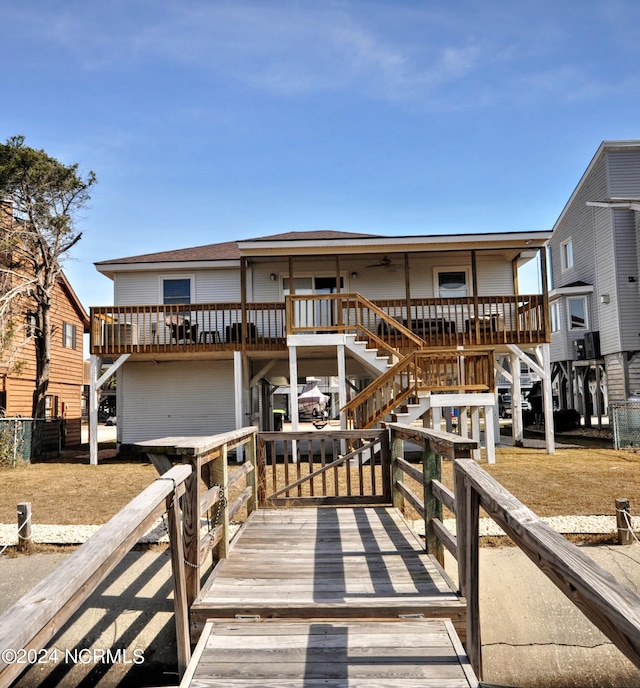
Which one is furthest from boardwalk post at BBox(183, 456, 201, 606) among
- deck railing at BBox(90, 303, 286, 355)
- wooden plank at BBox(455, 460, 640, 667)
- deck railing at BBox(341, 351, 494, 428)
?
deck railing at BBox(90, 303, 286, 355)

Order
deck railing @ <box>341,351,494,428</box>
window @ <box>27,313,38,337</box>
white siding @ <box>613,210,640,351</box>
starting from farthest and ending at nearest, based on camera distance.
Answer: white siding @ <box>613,210,640,351</box>, window @ <box>27,313,38,337</box>, deck railing @ <box>341,351,494,428</box>

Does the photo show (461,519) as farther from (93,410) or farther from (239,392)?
(93,410)

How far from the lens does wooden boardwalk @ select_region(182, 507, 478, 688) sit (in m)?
2.90

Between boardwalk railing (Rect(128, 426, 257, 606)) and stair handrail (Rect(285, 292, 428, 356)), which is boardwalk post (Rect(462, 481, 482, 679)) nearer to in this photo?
boardwalk railing (Rect(128, 426, 257, 606))

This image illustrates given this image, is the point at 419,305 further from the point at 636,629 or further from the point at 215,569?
the point at 636,629

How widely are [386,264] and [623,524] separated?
35.6 feet

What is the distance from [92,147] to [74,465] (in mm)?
9808

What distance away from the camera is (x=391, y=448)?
7000mm

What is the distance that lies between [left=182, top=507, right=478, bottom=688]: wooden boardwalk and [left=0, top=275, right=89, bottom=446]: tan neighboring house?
16.0m

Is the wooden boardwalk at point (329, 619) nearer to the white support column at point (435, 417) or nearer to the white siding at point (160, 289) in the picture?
the white support column at point (435, 417)

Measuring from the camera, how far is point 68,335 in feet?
80.0

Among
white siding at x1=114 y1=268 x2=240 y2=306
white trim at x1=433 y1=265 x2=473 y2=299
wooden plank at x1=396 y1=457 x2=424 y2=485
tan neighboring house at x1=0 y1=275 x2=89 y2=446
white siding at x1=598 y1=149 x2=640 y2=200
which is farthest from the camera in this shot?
white siding at x1=598 y1=149 x2=640 y2=200

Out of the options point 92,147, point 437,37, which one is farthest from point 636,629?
point 92,147

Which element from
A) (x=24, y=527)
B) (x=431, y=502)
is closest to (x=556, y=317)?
(x=431, y=502)
